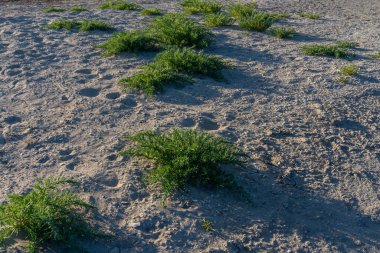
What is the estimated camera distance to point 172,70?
5.84 metres

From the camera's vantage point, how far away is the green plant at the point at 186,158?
12.7 ft

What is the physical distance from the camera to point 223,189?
389 centimetres

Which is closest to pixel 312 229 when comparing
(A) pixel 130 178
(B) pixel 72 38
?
(A) pixel 130 178

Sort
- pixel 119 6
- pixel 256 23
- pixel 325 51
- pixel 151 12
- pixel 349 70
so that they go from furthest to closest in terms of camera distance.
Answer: pixel 119 6 → pixel 151 12 → pixel 256 23 → pixel 325 51 → pixel 349 70

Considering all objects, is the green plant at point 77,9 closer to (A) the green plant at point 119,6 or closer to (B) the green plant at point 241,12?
(A) the green plant at point 119,6

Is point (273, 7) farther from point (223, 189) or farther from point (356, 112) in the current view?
point (223, 189)

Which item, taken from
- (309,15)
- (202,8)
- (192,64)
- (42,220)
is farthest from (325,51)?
(42,220)

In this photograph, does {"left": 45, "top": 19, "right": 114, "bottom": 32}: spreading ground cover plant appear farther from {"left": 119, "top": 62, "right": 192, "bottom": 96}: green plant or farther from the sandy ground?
{"left": 119, "top": 62, "right": 192, "bottom": 96}: green plant

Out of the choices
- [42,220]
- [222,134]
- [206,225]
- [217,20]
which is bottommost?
[206,225]

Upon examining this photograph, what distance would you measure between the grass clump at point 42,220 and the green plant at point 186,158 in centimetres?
64

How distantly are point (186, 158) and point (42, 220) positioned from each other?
1.12m

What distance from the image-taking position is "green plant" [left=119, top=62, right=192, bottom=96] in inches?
215

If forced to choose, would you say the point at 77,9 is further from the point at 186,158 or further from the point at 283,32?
the point at 186,158

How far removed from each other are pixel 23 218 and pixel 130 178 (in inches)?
36.3
